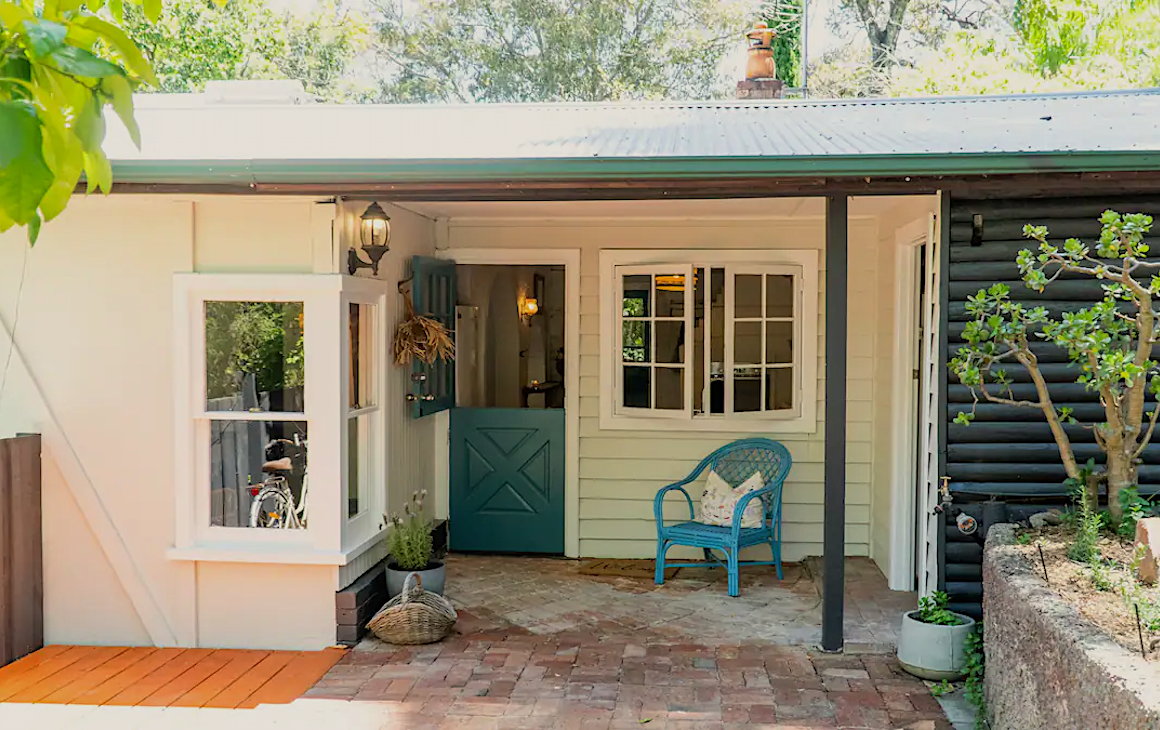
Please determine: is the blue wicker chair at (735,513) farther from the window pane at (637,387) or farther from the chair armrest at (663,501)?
the window pane at (637,387)

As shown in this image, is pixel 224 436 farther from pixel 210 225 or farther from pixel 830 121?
pixel 830 121

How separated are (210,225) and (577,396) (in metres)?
2.75

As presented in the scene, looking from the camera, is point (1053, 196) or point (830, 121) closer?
point (1053, 196)

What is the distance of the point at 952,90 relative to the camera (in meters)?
14.8

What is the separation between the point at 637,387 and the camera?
692cm

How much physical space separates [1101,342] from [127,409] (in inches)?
167

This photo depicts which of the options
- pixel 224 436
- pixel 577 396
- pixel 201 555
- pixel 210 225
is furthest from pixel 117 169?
pixel 577 396

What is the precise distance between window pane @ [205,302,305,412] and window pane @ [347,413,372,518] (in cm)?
37

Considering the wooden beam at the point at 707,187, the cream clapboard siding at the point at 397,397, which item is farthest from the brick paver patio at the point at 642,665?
the wooden beam at the point at 707,187

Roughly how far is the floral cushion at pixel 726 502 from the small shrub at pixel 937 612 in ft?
5.59

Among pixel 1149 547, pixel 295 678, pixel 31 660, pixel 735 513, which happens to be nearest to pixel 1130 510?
pixel 1149 547

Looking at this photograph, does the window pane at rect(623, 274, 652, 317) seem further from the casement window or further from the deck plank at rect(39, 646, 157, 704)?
the deck plank at rect(39, 646, 157, 704)

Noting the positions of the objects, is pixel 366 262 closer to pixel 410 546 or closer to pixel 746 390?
pixel 410 546

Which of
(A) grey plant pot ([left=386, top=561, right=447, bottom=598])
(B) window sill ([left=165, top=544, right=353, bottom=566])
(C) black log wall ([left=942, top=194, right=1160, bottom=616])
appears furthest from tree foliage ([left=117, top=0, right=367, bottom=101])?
(C) black log wall ([left=942, top=194, right=1160, bottom=616])
